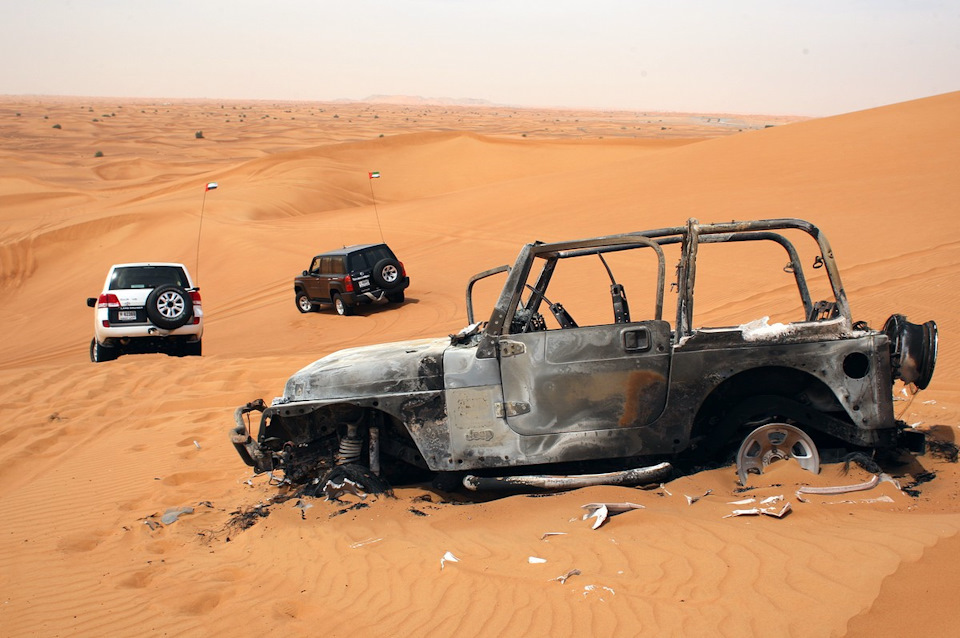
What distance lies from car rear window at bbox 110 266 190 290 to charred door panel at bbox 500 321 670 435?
963 cm

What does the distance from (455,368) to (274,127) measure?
72621mm

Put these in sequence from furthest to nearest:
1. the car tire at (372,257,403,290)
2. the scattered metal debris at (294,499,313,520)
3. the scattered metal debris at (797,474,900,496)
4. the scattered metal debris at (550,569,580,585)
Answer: the car tire at (372,257,403,290), the scattered metal debris at (294,499,313,520), the scattered metal debris at (797,474,900,496), the scattered metal debris at (550,569,580,585)

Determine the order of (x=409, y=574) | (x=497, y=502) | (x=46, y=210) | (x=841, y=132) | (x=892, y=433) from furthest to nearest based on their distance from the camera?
(x=46, y=210) < (x=841, y=132) < (x=497, y=502) < (x=892, y=433) < (x=409, y=574)

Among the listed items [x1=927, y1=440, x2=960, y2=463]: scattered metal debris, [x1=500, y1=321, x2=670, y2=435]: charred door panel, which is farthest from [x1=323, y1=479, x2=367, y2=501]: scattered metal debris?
[x1=927, y1=440, x2=960, y2=463]: scattered metal debris

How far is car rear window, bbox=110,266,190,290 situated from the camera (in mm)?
12703

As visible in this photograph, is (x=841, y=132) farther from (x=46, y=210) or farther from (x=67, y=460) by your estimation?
(x=46, y=210)

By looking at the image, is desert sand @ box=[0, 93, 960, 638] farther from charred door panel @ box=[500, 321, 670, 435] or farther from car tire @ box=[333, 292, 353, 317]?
charred door panel @ box=[500, 321, 670, 435]

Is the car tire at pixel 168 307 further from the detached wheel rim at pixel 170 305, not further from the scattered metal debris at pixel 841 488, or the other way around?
the scattered metal debris at pixel 841 488

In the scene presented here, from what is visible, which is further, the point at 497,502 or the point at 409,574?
the point at 497,502

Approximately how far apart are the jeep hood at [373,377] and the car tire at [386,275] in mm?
11717

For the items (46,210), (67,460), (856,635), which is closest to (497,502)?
(856,635)

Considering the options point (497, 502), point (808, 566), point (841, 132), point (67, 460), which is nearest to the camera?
point (808, 566)

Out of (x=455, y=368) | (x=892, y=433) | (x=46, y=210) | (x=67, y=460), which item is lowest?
(x=67, y=460)

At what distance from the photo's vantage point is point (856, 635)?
3.21m
